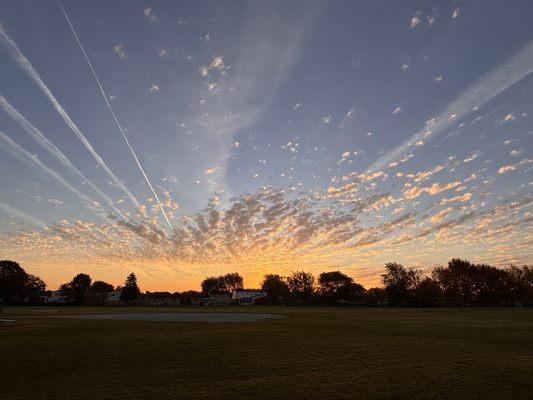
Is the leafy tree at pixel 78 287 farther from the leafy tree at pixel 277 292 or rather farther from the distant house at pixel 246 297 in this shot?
the leafy tree at pixel 277 292

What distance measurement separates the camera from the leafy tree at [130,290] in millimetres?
137175

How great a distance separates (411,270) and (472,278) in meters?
19.9

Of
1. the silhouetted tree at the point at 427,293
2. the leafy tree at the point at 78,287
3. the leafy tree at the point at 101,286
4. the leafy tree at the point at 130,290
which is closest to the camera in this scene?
the silhouetted tree at the point at 427,293

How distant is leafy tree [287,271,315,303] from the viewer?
138375mm

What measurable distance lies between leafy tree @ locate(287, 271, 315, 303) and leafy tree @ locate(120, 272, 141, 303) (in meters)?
63.3

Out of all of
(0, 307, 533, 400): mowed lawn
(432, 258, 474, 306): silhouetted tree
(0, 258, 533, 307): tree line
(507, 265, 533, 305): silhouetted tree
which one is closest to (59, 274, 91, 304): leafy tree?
(0, 258, 533, 307): tree line

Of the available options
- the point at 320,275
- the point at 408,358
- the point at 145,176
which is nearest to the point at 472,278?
the point at 320,275

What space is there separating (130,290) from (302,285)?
230 feet

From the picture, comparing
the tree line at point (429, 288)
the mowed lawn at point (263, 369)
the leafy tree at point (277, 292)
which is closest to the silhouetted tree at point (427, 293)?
the tree line at point (429, 288)

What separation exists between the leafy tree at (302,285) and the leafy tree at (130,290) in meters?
63.3

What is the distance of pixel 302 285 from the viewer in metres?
140

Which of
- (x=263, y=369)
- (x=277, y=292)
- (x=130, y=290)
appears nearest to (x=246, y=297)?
(x=277, y=292)

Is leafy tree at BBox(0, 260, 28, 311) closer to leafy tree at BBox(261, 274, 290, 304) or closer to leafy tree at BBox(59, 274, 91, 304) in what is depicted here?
leafy tree at BBox(59, 274, 91, 304)

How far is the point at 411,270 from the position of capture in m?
118
